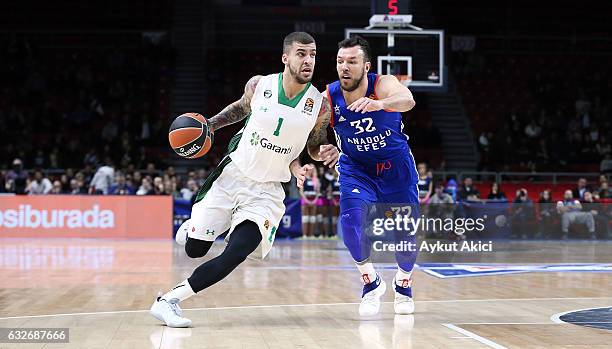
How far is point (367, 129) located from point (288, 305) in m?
1.75

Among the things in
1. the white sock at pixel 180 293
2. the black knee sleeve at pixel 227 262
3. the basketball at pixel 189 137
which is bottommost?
the white sock at pixel 180 293

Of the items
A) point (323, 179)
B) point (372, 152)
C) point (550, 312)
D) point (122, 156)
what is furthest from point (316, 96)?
point (122, 156)

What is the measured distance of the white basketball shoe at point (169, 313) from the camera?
5.90 metres

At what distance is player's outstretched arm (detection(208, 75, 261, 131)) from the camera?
6.41 meters

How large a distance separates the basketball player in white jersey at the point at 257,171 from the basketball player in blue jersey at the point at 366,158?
1.69 feet

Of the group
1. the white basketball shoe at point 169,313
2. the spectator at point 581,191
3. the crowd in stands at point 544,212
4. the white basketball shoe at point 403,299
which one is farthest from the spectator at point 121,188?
the white basketball shoe at point 169,313

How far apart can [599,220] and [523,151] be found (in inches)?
266

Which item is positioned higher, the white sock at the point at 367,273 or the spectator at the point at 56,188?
the spectator at the point at 56,188

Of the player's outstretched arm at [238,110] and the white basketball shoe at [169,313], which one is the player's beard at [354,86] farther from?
the white basketball shoe at [169,313]

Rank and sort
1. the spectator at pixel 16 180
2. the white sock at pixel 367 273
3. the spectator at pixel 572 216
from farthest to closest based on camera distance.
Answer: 1. the spectator at pixel 16 180
2. the spectator at pixel 572 216
3. the white sock at pixel 367 273

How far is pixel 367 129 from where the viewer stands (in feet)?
22.7

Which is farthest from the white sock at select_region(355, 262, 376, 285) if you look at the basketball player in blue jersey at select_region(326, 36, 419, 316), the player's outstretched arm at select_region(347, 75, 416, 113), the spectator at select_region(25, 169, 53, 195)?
the spectator at select_region(25, 169, 53, 195)

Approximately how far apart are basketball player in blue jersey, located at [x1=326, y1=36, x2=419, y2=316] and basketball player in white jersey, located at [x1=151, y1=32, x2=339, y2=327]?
514mm

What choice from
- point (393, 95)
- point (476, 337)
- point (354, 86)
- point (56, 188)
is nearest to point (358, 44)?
point (354, 86)
